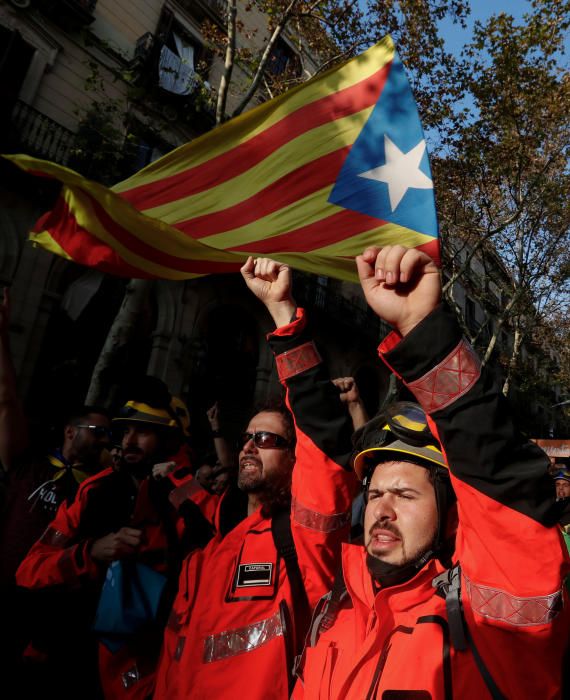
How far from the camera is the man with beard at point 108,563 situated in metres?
2.29

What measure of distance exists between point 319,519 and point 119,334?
5.36 m

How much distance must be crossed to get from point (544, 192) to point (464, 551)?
12.6 meters

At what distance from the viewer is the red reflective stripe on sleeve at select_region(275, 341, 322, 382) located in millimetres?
1769

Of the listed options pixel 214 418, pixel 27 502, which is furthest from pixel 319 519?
pixel 214 418

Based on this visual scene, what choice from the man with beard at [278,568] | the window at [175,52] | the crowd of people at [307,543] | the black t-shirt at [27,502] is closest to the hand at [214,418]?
the crowd of people at [307,543]

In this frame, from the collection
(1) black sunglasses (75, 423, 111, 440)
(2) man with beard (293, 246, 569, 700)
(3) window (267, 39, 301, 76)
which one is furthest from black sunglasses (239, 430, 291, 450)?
(3) window (267, 39, 301, 76)

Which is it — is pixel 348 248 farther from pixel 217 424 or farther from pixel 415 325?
pixel 415 325

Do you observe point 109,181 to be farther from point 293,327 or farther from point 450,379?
point 450,379

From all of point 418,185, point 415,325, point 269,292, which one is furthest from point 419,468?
point 418,185

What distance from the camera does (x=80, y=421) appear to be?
11.6ft

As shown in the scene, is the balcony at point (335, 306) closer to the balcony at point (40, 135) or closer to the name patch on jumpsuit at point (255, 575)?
the balcony at point (40, 135)

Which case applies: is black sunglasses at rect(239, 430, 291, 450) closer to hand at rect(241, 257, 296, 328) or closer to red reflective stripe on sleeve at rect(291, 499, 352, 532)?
red reflective stripe on sleeve at rect(291, 499, 352, 532)

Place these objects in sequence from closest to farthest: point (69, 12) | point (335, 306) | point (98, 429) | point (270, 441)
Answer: point (270, 441) → point (98, 429) → point (69, 12) → point (335, 306)

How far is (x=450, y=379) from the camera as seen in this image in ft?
3.60
